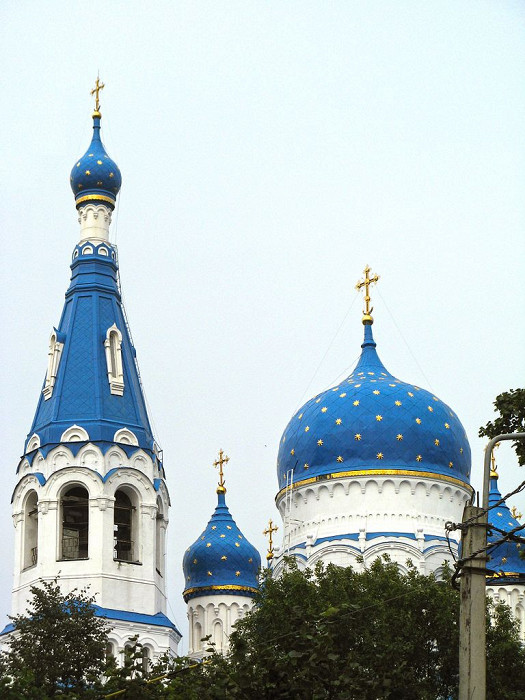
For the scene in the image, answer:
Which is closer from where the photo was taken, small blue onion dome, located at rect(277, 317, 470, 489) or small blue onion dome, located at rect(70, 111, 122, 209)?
small blue onion dome, located at rect(70, 111, 122, 209)

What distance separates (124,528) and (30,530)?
1.58m

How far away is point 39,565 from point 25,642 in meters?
5.40

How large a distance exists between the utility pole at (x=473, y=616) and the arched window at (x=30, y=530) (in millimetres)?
16973

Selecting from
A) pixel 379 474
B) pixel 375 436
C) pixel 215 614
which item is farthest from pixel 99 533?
pixel 215 614

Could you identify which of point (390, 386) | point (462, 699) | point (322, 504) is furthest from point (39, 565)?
point (462, 699)

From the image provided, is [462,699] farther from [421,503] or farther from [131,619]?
[421,503]

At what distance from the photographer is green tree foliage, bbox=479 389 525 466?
49.1 feet

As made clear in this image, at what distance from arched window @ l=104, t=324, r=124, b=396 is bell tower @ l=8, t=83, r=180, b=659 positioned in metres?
0.02

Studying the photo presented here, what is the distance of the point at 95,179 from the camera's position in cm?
2852

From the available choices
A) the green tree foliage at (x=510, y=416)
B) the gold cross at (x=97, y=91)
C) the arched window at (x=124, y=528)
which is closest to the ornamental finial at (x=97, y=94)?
the gold cross at (x=97, y=91)

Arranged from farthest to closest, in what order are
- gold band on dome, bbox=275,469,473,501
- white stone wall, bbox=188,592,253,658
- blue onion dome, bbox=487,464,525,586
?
white stone wall, bbox=188,592,253,658, gold band on dome, bbox=275,469,473,501, blue onion dome, bbox=487,464,525,586

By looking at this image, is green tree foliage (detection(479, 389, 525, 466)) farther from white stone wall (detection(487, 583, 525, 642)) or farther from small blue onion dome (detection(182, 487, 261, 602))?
small blue onion dome (detection(182, 487, 261, 602))

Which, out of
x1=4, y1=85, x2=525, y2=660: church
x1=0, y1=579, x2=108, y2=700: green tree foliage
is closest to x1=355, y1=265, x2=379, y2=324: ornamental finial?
x1=4, y1=85, x2=525, y2=660: church

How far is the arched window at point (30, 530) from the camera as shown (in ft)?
84.2
